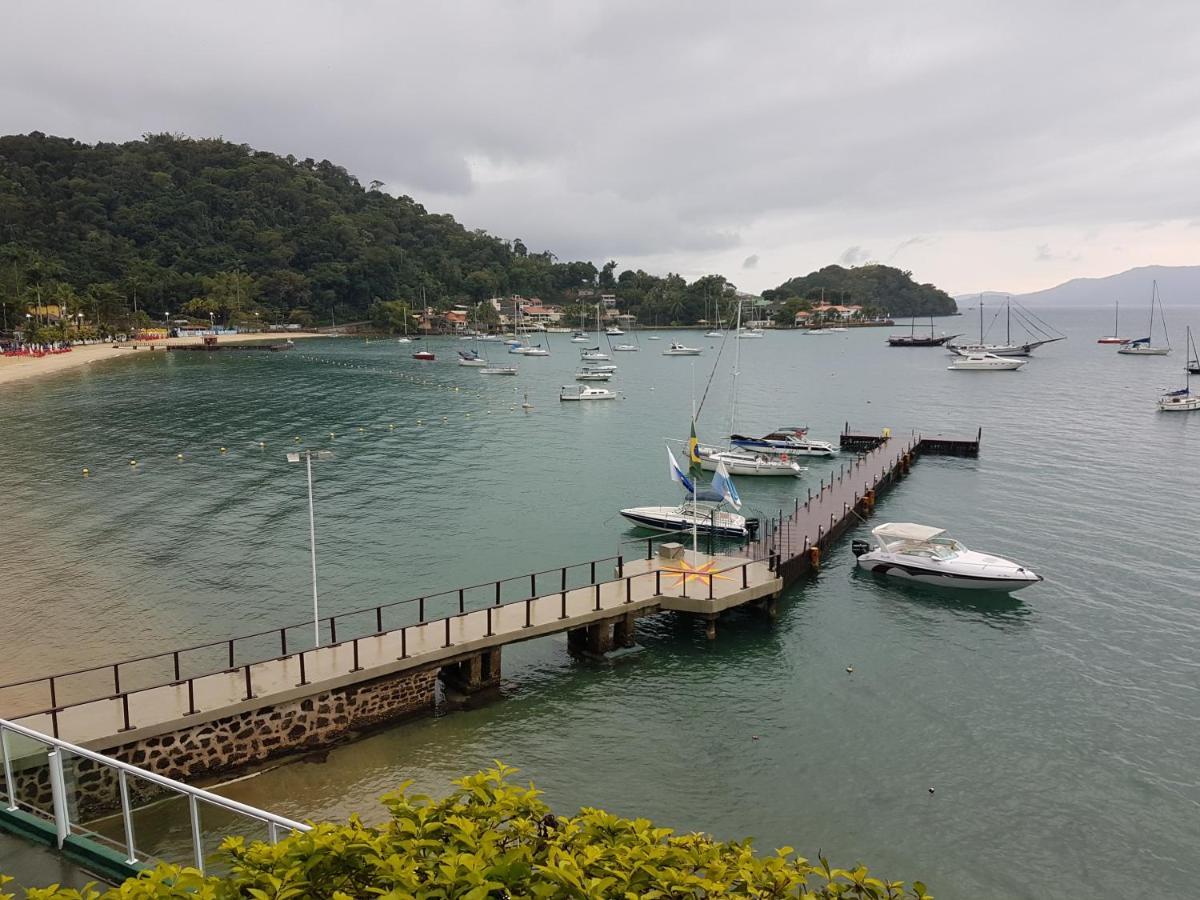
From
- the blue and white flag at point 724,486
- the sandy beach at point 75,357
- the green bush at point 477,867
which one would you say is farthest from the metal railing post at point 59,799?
the sandy beach at point 75,357

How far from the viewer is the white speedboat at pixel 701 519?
41.8 m

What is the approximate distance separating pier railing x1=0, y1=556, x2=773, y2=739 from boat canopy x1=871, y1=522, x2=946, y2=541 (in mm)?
8323

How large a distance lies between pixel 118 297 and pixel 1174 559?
22140 centimetres

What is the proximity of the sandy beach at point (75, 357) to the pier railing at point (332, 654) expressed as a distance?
109 m

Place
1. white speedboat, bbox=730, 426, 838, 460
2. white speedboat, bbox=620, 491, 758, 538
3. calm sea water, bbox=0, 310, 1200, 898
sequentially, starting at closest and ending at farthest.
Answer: calm sea water, bbox=0, 310, 1200, 898 → white speedboat, bbox=620, 491, 758, 538 → white speedboat, bbox=730, 426, 838, 460

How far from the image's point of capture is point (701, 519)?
140 ft

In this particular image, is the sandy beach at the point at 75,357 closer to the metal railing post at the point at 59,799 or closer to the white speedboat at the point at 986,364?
the metal railing post at the point at 59,799

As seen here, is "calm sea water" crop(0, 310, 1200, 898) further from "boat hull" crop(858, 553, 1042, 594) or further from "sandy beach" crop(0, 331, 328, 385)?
"sandy beach" crop(0, 331, 328, 385)

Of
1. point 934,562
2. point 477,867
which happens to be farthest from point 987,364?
point 477,867

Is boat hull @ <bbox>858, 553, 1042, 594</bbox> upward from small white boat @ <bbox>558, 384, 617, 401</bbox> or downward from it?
downward

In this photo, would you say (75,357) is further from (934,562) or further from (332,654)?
(934,562)

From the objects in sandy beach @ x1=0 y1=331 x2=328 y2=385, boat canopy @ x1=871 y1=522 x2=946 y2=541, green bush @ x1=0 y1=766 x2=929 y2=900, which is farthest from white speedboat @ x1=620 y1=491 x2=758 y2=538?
sandy beach @ x1=0 y1=331 x2=328 y2=385

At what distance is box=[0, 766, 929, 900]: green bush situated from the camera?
6266 millimetres

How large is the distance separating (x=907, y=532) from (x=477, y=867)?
35.3 m
